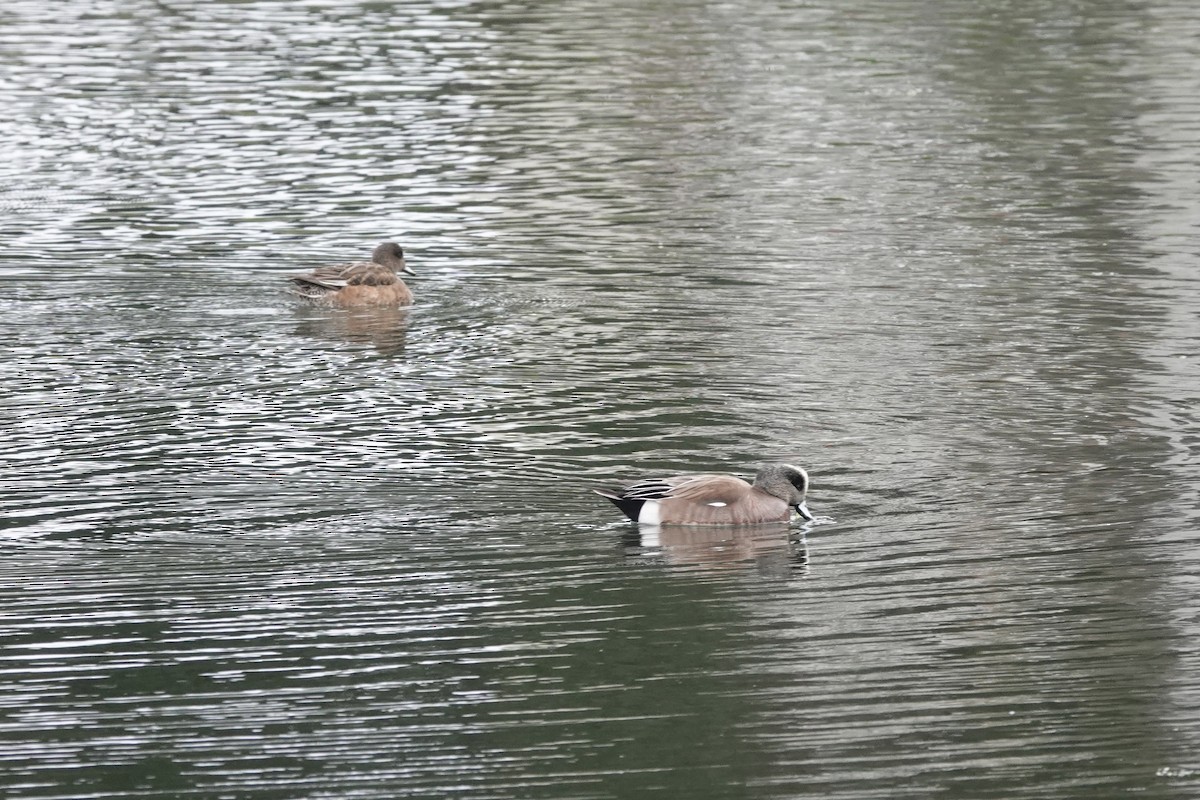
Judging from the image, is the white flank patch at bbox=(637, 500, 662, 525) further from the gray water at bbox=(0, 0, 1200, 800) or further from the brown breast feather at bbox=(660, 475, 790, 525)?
the gray water at bbox=(0, 0, 1200, 800)

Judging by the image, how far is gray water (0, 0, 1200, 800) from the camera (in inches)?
380

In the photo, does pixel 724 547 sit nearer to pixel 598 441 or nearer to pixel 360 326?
pixel 598 441

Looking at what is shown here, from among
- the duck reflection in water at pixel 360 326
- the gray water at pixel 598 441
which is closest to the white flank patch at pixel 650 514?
the gray water at pixel 598 441

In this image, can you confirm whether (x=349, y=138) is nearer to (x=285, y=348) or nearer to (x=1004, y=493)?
(x=285, y=348)

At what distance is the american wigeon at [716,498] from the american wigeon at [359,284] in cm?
757

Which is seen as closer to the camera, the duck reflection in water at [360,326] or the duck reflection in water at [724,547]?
the duck reflection in water at [724,547]

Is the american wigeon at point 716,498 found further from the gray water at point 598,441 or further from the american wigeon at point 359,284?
the american wigeon at point 359,284

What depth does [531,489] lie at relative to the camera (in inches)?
538

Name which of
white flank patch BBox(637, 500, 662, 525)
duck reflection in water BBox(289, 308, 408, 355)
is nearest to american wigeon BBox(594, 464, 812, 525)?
white flank patch BBox(637, 500, 662, 525)

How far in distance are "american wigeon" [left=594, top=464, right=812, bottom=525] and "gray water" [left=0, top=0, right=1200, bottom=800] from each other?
195 mm

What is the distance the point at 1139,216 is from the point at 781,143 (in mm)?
6449

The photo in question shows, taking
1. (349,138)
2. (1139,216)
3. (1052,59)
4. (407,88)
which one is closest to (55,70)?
(407,88)

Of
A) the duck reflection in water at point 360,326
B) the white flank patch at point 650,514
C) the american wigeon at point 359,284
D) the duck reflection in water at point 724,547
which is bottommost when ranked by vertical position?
the duck reflection in water at point 360,326

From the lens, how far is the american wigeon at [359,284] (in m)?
20.2
